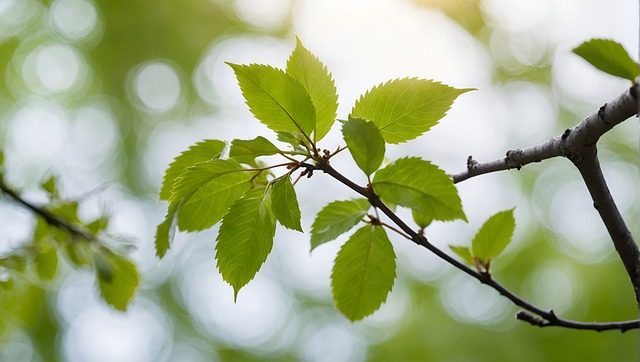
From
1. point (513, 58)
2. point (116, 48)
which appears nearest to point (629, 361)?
point (513, 58)

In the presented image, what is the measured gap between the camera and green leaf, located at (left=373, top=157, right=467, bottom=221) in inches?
17.2

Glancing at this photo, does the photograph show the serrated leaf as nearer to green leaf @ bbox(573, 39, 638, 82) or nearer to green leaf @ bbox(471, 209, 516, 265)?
green leaf @ bbox(471, 209, 516, 265)

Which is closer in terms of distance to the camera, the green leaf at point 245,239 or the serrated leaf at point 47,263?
the green leaf at point 245,239

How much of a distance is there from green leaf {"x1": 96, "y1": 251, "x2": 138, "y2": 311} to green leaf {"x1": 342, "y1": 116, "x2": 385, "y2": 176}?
44 centimetres

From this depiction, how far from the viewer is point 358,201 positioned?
49cm

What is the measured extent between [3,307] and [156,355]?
2.91 meters

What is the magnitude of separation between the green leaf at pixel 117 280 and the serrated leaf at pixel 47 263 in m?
0.10

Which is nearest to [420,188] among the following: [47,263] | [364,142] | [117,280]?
[364,142]

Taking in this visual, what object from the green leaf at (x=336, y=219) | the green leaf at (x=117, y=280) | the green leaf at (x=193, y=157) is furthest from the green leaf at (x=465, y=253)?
the green leaf at (x=117, y=280)

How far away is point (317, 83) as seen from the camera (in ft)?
1.49

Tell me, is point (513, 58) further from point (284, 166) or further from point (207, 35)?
point (284, 166)

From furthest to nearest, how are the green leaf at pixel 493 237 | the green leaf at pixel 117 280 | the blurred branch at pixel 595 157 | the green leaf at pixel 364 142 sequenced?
the green leaf at pixel 117 280
the green leaf at pixel 493 237
the green leaf at pixel 364 142
the blurred branch at pixel 595 157

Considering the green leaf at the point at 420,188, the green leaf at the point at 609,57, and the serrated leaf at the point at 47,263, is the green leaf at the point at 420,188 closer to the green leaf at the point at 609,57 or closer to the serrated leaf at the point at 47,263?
the green leaf at the point at 609,57

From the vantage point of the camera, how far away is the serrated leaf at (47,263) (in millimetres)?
833
